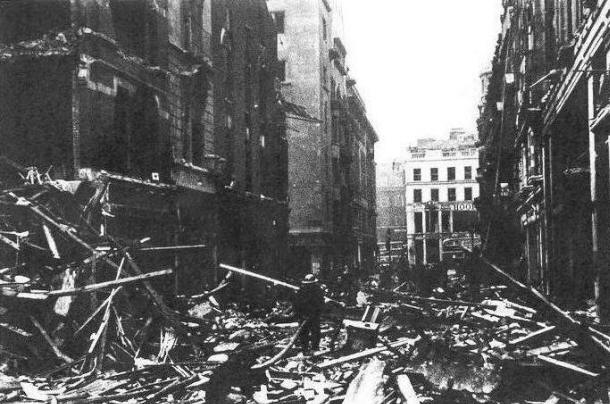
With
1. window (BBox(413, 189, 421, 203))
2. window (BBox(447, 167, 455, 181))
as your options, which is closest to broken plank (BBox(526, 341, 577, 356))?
window (BBox(413, 189, 421, 203))

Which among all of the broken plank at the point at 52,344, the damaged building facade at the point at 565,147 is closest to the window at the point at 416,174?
the damaged building facade at the point at 565,147

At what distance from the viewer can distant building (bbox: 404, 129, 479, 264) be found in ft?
233

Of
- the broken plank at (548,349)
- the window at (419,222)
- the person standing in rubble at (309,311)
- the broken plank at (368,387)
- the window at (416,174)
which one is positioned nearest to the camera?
the broken plank at (368,387)

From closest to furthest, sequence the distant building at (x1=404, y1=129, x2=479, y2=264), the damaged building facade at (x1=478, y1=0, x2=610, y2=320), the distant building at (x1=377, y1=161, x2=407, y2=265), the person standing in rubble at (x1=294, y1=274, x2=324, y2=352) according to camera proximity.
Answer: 1. the person standing in rubble at (x1=294, y1=274, x2=324, y2=352)
2. the damaged building facade at (x1=478, y1=0, x2=610, y2=320)
3. the distant building at (x1=404, y1=129, x2=479, y2=264)
4. the distant building at (x1=377, y1=161, x2=407, y2=265)

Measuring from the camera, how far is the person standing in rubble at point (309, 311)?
13.3m

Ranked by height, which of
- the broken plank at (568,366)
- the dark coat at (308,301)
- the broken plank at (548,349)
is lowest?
the broken plank at (548,349)

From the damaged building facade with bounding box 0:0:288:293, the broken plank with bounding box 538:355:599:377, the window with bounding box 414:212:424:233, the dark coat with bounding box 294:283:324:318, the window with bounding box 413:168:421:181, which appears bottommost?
the broken plank with bounding box 538:355:599:377

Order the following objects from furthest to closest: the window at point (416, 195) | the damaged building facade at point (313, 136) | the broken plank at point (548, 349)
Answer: the window at point (416, 195) < the damaged building facade at point (313, 136) < the broken plank at point (548, 349)

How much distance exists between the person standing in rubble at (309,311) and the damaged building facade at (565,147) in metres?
6.57

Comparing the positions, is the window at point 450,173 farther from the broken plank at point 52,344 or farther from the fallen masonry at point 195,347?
the broken plank at point 52,344

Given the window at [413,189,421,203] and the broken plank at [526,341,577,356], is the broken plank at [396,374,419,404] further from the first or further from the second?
the window at [413,189,421,203]

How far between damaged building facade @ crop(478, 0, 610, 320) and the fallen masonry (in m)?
3.40

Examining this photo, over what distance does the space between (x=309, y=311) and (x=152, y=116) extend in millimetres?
10190

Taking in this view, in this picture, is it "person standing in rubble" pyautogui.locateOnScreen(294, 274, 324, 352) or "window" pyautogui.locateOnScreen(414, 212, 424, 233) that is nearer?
"person standing in rubble" pyautogui.locateOnScreen(294, 274, 324, 352)
